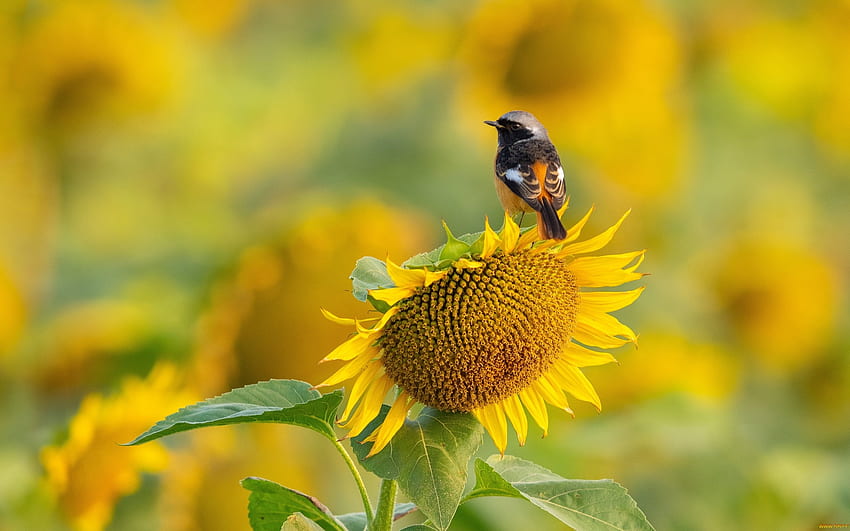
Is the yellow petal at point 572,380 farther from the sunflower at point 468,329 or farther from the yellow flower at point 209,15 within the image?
the yellow flower at point 209,15

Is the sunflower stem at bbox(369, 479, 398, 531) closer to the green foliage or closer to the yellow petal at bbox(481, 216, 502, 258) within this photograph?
the green foliage

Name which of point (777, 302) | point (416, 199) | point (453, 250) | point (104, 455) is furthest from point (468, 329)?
point (777, 302)

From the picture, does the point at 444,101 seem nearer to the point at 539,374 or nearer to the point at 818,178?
the point at 818,178

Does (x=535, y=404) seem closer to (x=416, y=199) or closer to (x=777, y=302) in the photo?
(x=416, y=199)

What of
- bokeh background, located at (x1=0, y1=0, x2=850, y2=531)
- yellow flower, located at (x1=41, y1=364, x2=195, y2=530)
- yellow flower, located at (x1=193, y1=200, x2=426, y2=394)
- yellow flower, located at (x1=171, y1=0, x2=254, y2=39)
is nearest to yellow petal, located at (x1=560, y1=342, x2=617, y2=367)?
yellow flower, located at (x1=41, y1=364, x2=195, y2=530)

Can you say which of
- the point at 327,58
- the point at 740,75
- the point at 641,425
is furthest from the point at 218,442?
A: the point at 740,75

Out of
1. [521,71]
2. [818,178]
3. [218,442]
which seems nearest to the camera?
[218,442]
